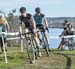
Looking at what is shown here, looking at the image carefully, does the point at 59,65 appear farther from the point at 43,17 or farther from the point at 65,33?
the point at 65,33

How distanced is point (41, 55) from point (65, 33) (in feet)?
23.5

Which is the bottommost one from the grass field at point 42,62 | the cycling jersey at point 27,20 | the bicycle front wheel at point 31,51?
the grass field at point 42,62

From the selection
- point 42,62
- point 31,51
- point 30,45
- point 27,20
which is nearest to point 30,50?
point 31,51

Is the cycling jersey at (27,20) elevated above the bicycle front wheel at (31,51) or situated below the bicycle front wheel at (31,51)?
above

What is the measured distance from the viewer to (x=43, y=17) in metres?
18.5

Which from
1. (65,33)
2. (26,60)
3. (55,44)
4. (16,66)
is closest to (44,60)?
(26,60)

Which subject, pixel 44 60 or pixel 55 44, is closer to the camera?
pixel 44 60

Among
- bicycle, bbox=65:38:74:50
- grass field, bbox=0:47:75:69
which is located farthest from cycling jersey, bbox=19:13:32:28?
bicycle, bbox=65:38:74:50

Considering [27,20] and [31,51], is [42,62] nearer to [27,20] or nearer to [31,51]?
[31,51]

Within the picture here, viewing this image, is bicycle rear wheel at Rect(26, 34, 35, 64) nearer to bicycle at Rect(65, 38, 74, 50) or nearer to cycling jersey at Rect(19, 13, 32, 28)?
cycling jersey at Rect(19, 13, 32, 28)

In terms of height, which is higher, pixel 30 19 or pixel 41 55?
pixel 30 19

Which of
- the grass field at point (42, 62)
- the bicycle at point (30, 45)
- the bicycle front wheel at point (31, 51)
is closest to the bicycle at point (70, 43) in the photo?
the grass field at point (42, 62)

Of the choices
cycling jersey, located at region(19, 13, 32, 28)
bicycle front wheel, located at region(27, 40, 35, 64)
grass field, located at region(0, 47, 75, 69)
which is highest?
cycling jersey, located at region(19, 13, 32, 28)

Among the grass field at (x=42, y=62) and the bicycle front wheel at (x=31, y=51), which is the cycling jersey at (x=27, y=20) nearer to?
the bicycle front wheel at (x=31, y=51)
